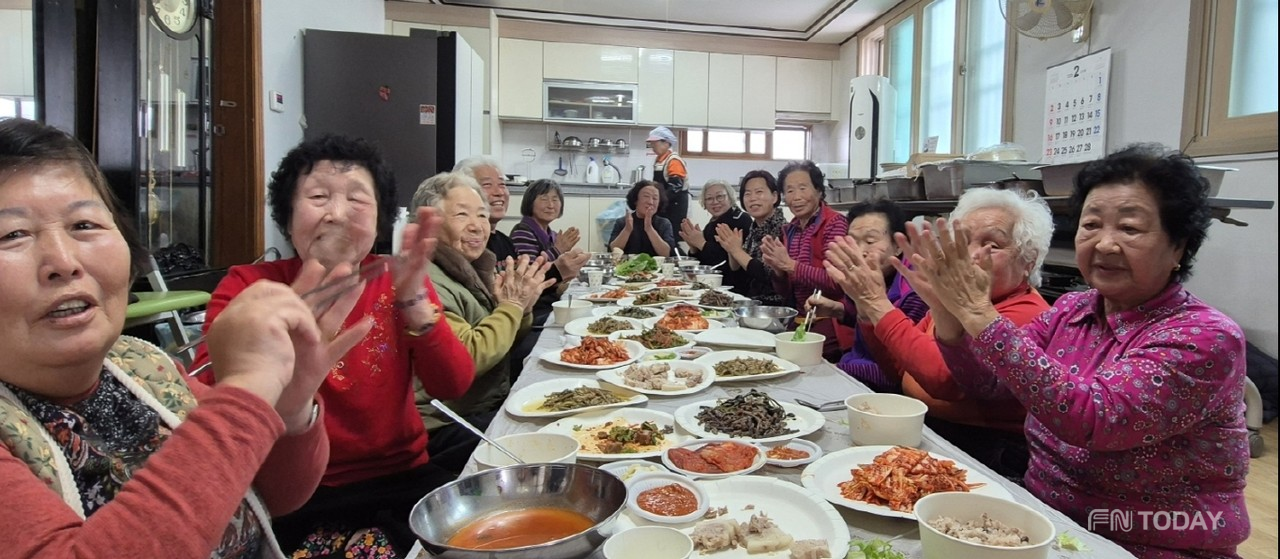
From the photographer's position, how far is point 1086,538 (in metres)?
0.93

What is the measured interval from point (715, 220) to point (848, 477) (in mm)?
3984

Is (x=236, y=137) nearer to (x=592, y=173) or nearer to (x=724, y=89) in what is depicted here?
(x=592, y=173)

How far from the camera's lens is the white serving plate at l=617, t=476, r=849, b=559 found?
0.88 meters

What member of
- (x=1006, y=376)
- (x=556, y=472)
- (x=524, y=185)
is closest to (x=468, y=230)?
(x=556, y=472)

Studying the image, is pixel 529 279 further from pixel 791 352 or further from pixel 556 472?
pixel 556 472

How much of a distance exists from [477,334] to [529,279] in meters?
0.28

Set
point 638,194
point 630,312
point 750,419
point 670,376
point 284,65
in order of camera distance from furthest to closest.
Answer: point 638,194
point 284,65
point 630,312
point 670,376
point 750,419

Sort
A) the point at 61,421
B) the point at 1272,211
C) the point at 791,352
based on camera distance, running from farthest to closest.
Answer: the point at 1272,211 < the point at 791,352 < the point at 61,421

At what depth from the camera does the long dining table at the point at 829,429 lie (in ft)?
3.05

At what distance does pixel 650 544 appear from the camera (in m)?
0.84

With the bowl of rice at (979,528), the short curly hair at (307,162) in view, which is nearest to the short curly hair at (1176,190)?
the bowl of rice at (979,528)

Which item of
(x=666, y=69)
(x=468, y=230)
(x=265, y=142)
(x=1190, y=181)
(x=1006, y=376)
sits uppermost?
(x=666, y=69)

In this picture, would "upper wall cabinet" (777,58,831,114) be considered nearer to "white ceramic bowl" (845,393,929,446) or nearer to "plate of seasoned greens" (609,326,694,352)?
"plate of seasoned greens" (609,326,694,352)

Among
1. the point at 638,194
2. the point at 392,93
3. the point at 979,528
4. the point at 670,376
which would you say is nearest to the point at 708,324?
the point at 670,376
